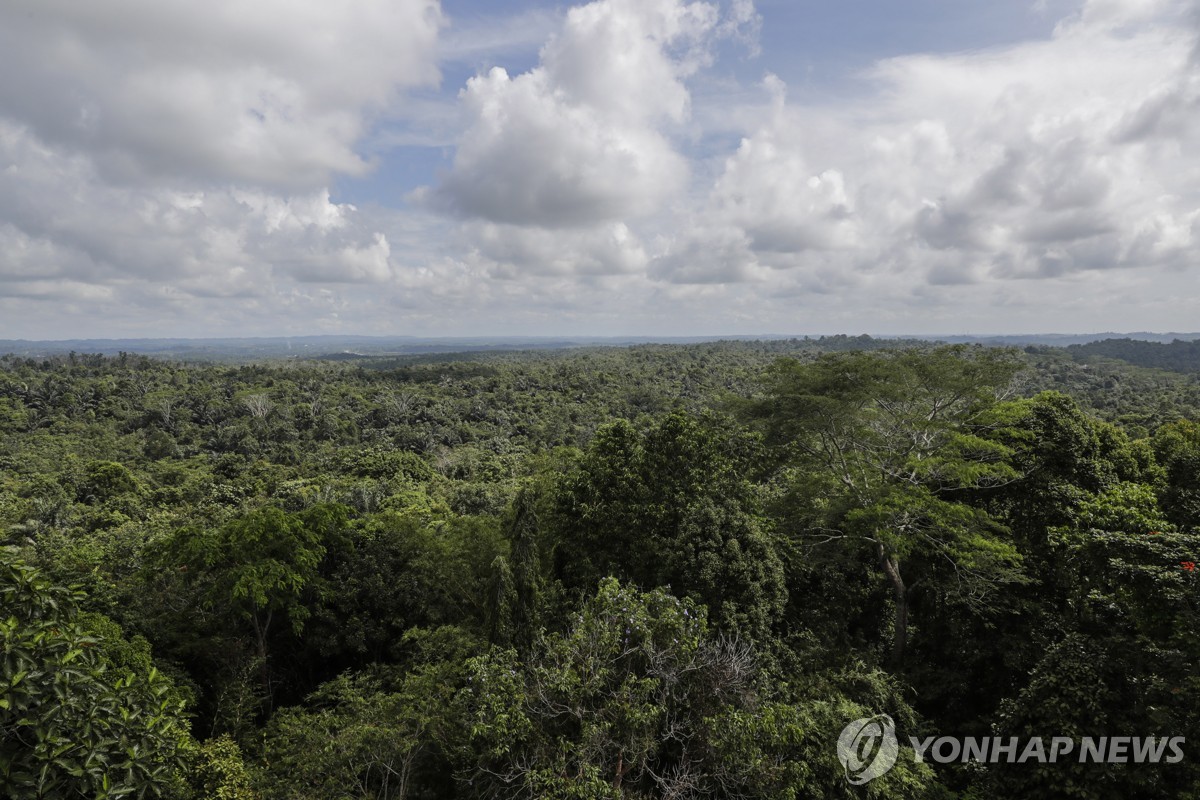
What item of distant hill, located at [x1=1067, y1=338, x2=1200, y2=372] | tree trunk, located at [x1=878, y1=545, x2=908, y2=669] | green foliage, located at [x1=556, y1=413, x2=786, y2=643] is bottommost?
tree trunk, located at [x1=878, y1=545, x2=908, y2=669]

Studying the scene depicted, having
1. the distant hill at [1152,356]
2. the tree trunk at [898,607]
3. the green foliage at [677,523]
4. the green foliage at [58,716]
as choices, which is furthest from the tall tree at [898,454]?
the distant hill at [1152,356]

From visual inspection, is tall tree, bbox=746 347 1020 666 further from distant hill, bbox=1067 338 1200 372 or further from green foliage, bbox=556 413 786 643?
distant hill, bbox=1067 338 1200 372

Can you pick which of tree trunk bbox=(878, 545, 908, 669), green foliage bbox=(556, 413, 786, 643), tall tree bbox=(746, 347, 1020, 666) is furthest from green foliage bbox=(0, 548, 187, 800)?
tree trunk bbox=(878, 545, 908, 669)

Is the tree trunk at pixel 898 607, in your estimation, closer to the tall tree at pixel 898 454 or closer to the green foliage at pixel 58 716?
the tall tree at pixel 898 454

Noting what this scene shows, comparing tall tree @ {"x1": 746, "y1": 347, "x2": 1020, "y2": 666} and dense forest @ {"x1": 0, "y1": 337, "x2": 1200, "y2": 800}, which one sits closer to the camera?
dense forest @ {"x1": 0, "y1": 337, "x2": 1200, "y2": 800}

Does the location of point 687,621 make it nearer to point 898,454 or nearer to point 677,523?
point 677,523

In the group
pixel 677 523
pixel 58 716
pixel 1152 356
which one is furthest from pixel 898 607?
pixel 1152 356

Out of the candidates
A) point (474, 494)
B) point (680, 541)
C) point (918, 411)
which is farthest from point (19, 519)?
point (918, 411)
